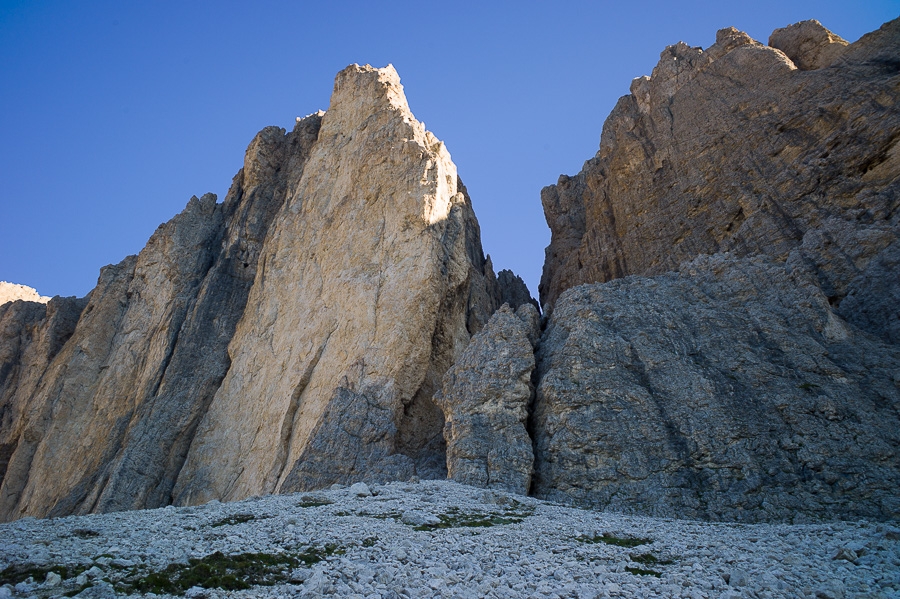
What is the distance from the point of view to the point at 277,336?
52.3 m

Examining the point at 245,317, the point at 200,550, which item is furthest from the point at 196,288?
the point at 200,550

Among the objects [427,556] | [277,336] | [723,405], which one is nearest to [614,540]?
[427,556]

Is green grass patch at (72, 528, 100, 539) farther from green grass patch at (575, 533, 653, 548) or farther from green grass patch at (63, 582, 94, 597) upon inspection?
green grass patch at (575, 533, 653, 548)

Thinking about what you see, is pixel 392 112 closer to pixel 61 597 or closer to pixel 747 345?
pixel 747 345

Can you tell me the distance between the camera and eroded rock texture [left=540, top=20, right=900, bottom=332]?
39625 millimetres

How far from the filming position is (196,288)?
60219 millimetres

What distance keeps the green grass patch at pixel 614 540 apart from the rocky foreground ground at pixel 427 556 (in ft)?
0.33

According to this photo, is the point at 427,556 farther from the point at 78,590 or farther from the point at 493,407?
the point at 493,407

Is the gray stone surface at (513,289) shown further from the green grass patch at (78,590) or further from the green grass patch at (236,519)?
the green grass patch at (78,590)

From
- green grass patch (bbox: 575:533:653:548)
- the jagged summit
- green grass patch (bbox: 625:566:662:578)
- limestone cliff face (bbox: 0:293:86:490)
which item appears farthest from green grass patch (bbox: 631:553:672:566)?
limestone cliff face (bbox: 0:293:86:490)

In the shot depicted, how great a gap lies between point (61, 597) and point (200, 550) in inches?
169

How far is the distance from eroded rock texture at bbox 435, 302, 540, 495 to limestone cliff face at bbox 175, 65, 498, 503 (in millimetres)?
4768

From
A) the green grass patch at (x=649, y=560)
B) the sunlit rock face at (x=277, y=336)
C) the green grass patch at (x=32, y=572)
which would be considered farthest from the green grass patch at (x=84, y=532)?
the sunlit rock face at (x=277, y=336)

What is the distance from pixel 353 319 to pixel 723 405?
1051 inches
